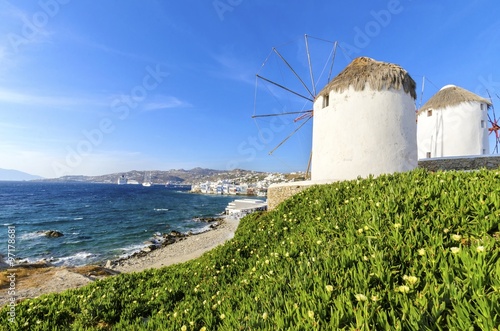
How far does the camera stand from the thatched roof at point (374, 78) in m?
13.8

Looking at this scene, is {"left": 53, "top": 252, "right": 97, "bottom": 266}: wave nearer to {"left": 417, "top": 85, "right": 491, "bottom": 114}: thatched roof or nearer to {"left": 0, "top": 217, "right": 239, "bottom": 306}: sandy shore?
{"left": 0, "top": 217, "right": 239, "bottom": 306}: sandy shore

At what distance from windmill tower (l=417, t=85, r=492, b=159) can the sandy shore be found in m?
29.2

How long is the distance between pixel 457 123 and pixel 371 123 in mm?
18554

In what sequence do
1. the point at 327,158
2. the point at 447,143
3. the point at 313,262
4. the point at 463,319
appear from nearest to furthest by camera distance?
the point at 463,319 → the point at 313,262 → the point at 327,158 → the point at 447,143

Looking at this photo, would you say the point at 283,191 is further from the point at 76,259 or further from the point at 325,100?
the point at 76,259

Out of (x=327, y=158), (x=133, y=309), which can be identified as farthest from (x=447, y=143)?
(x=133, y=309)

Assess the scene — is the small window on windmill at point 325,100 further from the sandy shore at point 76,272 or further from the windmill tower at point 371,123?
the sandy shore at point 76,272

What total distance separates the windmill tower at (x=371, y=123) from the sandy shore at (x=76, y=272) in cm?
1691

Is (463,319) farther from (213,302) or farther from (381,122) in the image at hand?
(381,122)

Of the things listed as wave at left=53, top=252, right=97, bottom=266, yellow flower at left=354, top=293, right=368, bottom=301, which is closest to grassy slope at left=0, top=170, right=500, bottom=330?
yellow flower at left=354, top=293, right=368, bottom=301

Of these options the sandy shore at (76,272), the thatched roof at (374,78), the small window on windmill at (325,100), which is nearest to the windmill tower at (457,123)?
the thatched roof at (374,78)

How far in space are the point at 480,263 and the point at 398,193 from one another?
2775mm

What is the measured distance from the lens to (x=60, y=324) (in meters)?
4.82

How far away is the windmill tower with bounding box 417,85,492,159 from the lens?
24062 mm
